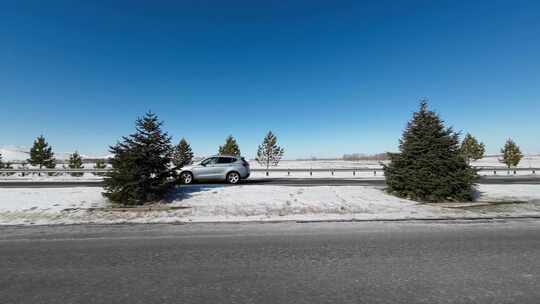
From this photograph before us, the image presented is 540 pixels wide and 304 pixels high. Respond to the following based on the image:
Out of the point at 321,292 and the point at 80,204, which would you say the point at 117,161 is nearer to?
the point at 80,204

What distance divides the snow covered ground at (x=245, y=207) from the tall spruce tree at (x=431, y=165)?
2.97 feet

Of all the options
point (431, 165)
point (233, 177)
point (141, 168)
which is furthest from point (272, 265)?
point (233, 177)

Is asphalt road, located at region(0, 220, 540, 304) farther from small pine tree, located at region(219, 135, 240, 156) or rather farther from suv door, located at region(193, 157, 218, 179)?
small pine tree, located at region(219, 135, 240, 156)

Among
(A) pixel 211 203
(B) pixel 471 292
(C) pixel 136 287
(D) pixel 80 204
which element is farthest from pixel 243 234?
(D) pixel 80 204

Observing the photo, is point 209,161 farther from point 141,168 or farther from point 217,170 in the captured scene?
point 141,168

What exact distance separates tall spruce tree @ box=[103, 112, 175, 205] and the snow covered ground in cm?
80

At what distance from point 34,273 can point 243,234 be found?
368 cm

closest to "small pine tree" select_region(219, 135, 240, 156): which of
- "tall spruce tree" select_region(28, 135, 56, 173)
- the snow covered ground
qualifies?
"tall spruce tree" select_region(28, 135, 56, 173)

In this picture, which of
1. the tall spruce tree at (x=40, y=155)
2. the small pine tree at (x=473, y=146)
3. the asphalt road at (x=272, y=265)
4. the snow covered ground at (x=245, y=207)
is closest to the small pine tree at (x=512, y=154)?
the small pine tree at (x=473, y=146)

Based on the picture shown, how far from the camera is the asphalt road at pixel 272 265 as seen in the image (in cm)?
282

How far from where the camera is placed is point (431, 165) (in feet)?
30.2

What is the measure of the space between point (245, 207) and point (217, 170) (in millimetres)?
6256

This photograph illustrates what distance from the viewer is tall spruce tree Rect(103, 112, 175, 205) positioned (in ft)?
27.1

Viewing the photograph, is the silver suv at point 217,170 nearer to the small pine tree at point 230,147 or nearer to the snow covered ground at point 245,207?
the snow covered ground at point 245,207
